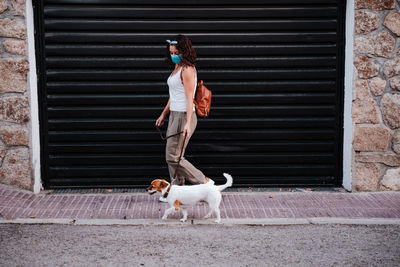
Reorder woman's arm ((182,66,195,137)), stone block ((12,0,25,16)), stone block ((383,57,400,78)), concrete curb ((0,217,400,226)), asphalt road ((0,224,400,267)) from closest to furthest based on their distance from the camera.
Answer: asphalt road ((0,224,400,267)) → concrete curb ((0,217,400,226)) → woman's arm ((182,66,195,137)) → stone block ((12,0,25,16)) → stone block ((383,57,400,78))

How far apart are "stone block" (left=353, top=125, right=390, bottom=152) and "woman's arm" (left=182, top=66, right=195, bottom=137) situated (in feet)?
8.22

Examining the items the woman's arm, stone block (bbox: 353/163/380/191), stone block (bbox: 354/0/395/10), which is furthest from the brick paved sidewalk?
stone block (bbox: 354/0/395/10)

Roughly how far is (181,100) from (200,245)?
183cm

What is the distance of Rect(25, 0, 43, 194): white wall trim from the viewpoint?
21.1 ft

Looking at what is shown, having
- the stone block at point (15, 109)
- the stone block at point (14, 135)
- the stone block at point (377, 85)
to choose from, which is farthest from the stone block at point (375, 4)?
the stone block at point (14, 135)

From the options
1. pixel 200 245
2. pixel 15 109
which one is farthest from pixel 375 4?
pixel 15 109

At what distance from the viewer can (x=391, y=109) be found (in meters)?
6.57

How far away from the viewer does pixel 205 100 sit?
5.80 metres

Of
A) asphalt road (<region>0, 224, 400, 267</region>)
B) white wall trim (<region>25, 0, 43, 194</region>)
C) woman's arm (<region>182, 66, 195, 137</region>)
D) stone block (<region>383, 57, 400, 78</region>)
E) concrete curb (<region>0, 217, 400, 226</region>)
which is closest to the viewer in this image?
asphalt road (<region>0, 224, 400, 267</region>)

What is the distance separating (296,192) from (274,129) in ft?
3.15

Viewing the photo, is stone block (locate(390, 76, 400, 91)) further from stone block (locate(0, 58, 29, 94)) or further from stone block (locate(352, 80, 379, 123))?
stone block (locate(0, 58, 29, 94))

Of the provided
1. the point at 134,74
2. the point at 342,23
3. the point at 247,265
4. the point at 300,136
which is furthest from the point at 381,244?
the point at 134,74

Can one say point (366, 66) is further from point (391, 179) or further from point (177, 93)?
point (177, 93)

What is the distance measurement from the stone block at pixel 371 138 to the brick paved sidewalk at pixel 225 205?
636mm
